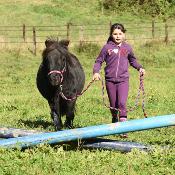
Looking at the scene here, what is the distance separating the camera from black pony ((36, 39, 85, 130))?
27.6 ft

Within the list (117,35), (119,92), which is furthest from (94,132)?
(117,35)

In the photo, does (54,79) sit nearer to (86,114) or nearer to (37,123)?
(37,123)

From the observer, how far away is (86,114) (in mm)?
11344

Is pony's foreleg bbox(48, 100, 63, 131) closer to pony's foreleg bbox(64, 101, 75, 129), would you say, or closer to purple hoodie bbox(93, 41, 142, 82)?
pony's foreleg bbox(64, 101, 75, 129)

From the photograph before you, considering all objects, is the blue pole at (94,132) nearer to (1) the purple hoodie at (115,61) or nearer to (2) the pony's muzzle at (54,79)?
(2) the pony's muzzle at (54,79)

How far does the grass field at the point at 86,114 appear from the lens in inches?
226

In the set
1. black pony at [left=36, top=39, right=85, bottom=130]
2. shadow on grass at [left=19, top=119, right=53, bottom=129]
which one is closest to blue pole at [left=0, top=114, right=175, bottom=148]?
black pony at [left=36, top=39, right=85, bottom=130]

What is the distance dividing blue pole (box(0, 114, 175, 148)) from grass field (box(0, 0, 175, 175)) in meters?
0.13

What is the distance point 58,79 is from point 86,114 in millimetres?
3118

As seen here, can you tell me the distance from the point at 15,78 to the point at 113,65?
A: 1166 centimetres

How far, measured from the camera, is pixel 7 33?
31.1 metres

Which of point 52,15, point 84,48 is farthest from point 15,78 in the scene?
point 52,15

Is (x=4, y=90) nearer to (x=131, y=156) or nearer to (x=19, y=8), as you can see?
(x=131, y=156)

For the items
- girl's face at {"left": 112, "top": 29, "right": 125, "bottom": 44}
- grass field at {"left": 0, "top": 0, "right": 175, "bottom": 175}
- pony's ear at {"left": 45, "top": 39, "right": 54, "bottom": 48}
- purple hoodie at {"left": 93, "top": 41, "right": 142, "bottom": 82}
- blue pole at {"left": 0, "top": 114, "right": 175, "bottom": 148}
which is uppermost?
girl's face at {"left": 112, "top": 29, "right": 125, "bottom": 44}
